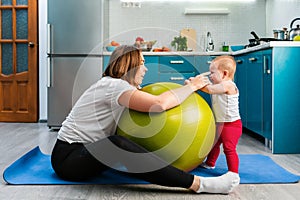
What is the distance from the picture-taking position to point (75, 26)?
5277 mm

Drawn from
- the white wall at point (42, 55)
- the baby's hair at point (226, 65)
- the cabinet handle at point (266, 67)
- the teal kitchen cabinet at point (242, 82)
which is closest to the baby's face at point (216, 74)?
the baby's hair at point (226, 65)

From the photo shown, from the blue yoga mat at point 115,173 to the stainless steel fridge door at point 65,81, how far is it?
207 cm

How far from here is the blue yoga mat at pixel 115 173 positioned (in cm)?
262

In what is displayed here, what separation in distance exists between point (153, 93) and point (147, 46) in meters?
3.22

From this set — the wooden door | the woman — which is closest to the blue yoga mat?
the woman

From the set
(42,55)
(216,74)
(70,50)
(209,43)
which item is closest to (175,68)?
(209,43)

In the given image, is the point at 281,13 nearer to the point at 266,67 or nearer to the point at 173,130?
the point at 266,67

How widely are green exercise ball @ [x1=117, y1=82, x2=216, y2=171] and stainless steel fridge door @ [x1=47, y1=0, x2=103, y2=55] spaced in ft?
9.50

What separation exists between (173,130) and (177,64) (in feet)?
10.0

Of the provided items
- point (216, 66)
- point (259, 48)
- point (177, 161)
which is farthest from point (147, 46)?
point (177, 161)

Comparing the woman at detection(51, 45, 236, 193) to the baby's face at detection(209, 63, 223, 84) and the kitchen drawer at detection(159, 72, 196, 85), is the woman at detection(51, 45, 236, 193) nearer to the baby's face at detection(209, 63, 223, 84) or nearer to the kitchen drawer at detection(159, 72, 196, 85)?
the baby's face at detection(209, 63, 223, 84)

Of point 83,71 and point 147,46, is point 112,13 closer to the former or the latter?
point 147,46

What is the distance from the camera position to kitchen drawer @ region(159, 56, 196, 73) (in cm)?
538

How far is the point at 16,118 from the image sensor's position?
20.9 feet
